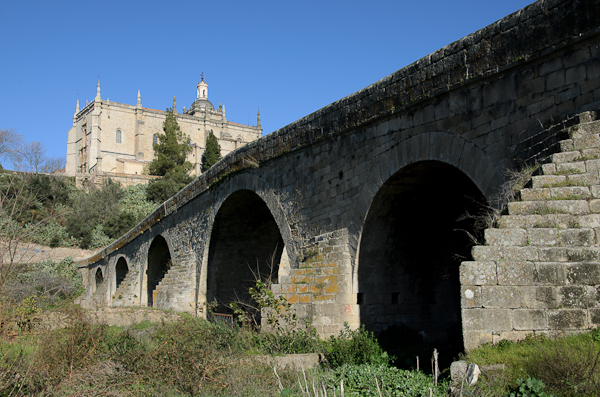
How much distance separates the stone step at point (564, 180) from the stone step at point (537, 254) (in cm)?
68

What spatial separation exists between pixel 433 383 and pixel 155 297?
14.4 meters

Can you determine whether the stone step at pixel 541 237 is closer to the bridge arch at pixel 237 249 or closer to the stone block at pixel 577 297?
the stone block at pixel 577 297

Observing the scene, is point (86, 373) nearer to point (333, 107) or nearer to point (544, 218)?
point (544, 218)

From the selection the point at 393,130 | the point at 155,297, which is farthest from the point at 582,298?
the point at 155,297

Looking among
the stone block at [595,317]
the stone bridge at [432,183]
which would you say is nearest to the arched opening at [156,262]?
the stone bridge at [432,183]

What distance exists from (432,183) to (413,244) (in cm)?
137

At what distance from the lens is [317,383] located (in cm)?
593

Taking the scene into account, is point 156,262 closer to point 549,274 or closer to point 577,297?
point 549,274

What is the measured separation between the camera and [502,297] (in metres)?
4.78

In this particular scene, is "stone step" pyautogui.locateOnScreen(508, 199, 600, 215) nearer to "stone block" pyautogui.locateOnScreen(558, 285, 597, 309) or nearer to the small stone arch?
"stone block" pyautogui.locateOnScreen(558, 285, 597, 309)

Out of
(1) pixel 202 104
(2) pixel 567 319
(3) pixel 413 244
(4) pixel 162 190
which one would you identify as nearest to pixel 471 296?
(2) pixel 567 319

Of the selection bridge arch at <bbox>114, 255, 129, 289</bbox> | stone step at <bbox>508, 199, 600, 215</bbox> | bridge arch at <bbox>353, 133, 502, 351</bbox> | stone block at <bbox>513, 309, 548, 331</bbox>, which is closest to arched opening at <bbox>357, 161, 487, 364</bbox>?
bridge arch at <bbox>353, 133, 502, 351</bbox>

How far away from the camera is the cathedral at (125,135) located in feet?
221

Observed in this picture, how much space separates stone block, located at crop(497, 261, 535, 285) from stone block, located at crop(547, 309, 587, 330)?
0.34 meters
